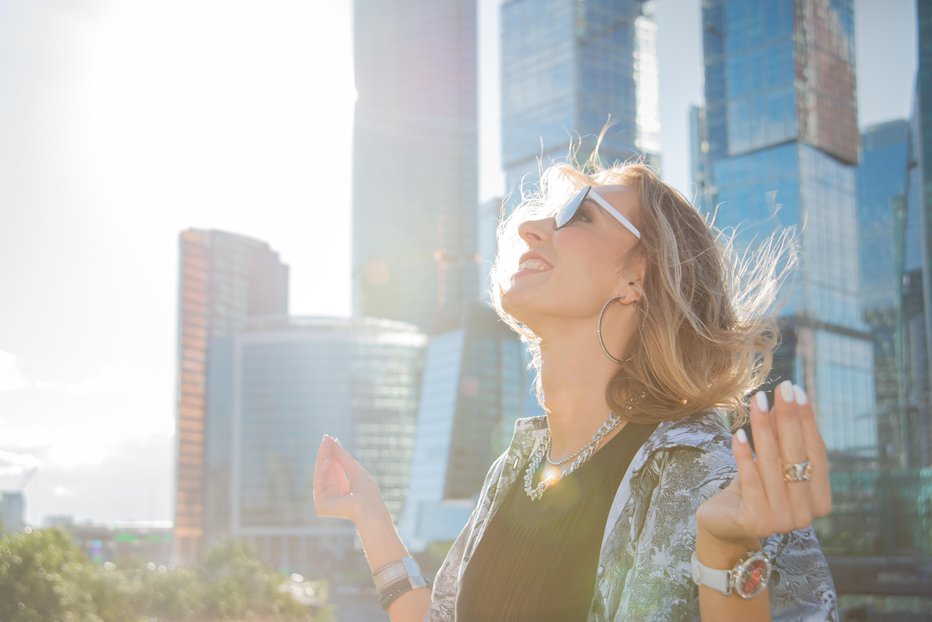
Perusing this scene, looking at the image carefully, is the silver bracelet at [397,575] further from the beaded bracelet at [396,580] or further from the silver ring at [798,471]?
the silver ring at [798,471]

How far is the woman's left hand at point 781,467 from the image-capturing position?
136cm

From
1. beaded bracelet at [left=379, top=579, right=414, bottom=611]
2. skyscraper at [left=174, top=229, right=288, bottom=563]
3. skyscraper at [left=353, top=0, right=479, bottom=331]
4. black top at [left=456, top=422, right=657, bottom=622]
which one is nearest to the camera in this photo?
black top at [left=456, top=422, right=657, bottom=622]

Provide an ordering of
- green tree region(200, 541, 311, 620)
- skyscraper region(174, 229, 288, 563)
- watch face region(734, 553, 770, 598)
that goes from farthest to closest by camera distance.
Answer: skyscraper region(174, 229, 288, 563) < green tree region(200, 541, 311, 620) < watch face region(734, 553, 770, 598)

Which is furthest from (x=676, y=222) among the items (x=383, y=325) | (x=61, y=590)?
(x=383, y=325)

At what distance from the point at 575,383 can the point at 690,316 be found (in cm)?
35

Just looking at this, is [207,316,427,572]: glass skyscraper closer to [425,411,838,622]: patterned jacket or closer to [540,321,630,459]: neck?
[540,321,630,459]: neck

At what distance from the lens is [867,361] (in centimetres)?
9412

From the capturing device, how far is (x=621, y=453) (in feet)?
7.12

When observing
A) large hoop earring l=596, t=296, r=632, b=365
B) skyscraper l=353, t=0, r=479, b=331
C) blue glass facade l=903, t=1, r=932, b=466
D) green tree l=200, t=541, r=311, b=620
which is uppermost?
skyscraper l=353, t=0, r=479, b=331

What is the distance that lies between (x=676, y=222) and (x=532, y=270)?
1.23 feet

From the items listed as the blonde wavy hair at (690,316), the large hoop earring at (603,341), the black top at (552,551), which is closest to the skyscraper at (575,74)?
the blonde wavy hair at (690,316)

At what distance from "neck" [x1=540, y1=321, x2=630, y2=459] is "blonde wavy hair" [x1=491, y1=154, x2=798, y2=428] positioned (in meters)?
0.05

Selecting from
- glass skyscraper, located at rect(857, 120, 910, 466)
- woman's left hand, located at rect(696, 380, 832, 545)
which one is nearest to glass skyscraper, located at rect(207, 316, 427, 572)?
glass skyscraper, located at rect(857, 120, 910, 466)

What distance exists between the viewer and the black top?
2.06 meters
